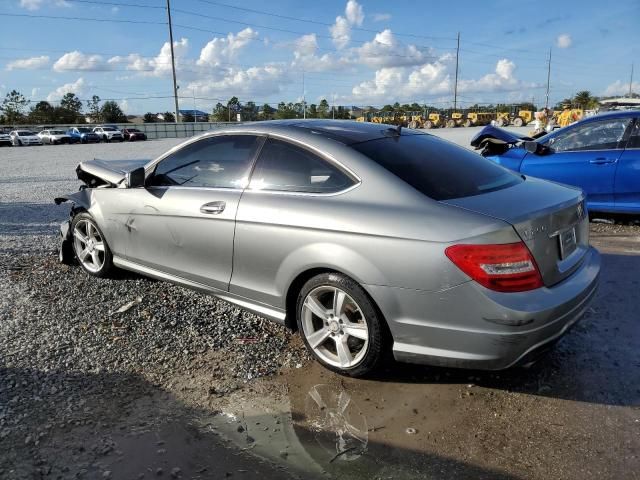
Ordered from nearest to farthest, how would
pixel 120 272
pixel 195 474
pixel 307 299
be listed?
pixel 195 474, pixel 307 299, pixel 120 272

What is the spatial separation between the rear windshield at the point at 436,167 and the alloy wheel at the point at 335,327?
32.4 inches

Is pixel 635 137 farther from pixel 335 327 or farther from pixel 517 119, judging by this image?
pixel 517 119

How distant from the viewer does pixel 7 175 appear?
1525 centimetres

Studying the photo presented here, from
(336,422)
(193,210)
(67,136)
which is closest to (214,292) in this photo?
(193,210)

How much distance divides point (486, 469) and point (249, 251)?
1.91m

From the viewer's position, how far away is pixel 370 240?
9.43 feet

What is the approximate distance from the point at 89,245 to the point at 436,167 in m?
3.48

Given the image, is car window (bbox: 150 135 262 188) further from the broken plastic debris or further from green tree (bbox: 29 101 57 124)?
green tree (bbox: 29 101 57 124)

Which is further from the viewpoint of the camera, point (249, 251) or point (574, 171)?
point (574, 171)

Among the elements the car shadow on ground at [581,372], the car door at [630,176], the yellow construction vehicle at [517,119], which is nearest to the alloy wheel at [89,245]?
the car shadow on ground at [581,372]

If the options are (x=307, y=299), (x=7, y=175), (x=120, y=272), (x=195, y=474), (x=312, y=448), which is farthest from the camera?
(x=7, y=175)

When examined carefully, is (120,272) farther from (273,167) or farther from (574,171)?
(574,171)

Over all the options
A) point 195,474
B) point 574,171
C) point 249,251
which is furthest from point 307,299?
point 574,171

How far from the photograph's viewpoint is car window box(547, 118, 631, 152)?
6.70 m
